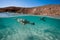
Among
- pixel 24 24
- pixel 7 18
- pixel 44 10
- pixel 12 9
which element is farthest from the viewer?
pixel 12 9

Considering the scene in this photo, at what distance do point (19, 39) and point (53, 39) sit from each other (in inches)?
95.9

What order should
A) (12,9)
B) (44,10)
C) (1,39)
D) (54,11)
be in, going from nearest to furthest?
(1,39) < (54,11) < (44,10) < (12,9)

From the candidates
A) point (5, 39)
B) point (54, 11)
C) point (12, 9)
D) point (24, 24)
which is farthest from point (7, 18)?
point (12, 9)

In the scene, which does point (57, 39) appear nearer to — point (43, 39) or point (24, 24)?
point (43, 39)

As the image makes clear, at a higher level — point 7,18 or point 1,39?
point 1,39

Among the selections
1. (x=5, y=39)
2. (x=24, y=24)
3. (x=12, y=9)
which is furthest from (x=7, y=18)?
(x=12, y=9)

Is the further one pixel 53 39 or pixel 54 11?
pixel 54 11

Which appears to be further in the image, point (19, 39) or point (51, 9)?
point (51, 9)

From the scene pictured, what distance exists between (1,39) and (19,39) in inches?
48.9

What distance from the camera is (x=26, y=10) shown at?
56.5m

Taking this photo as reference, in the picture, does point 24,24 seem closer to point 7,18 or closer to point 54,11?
point 7,18

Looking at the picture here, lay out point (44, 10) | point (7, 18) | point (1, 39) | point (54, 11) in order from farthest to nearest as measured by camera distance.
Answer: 1. point (44, 10)
2. point (54, 11)
3. point (7, 18)
4. point (1, 39)

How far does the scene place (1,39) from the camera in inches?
257

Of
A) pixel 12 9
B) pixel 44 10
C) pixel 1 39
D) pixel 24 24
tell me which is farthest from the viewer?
pixel 12 9
